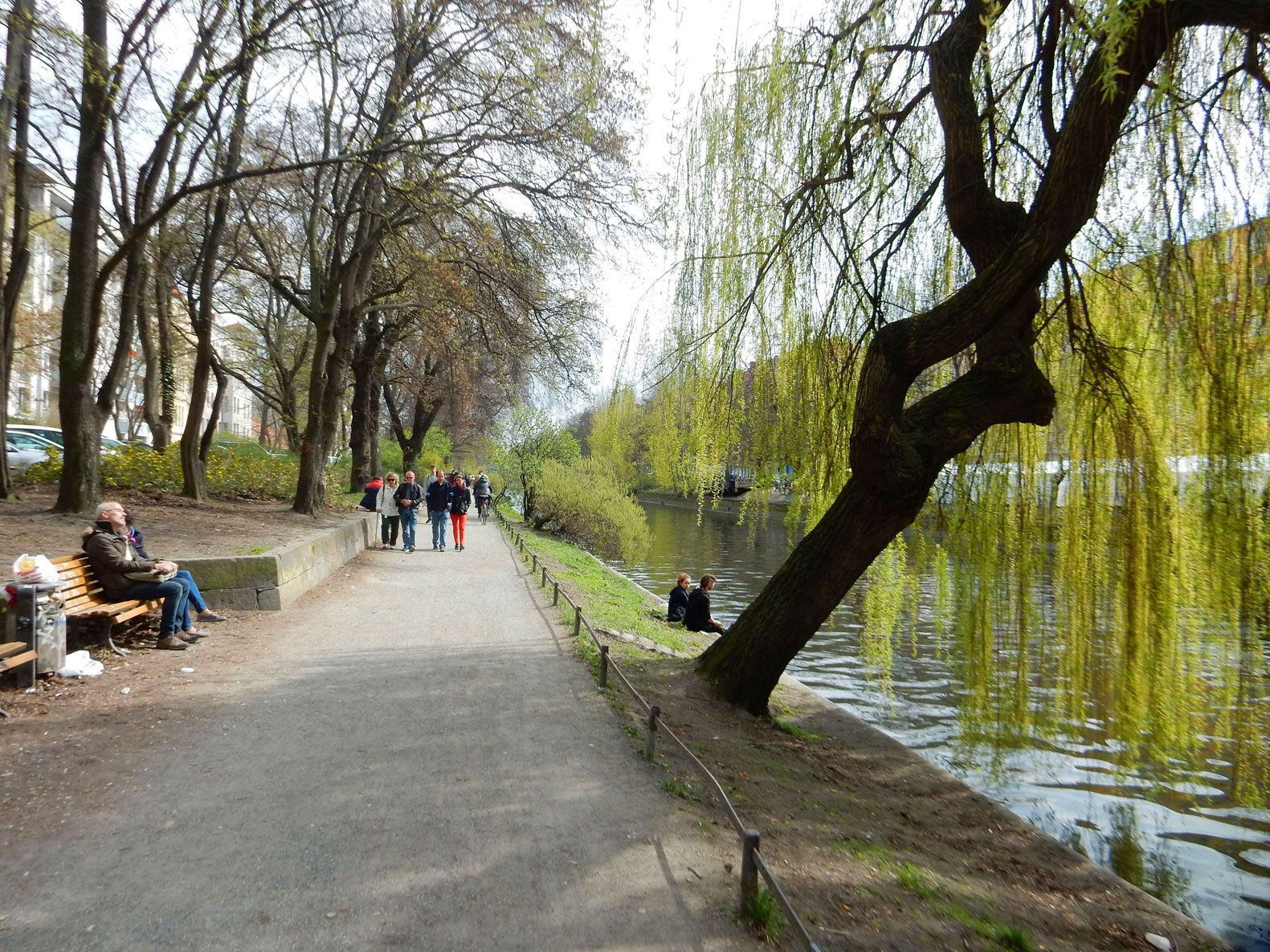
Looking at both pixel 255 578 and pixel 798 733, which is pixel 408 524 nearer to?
pixel 255 578

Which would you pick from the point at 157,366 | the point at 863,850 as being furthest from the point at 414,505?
the point at 863,850

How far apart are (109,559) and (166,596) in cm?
62

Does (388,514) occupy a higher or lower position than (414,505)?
lower

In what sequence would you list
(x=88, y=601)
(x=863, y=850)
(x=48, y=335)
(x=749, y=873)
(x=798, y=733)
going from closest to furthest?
(x=749, y=873), (x=863, y=850), (x=88, y=601), (x=798, y=733), (x=48, y=335)

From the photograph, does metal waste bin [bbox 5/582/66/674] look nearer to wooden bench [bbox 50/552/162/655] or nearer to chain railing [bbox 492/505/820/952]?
wooden bench [bbox 50/552/162/655]

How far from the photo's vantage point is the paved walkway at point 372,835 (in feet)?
10.7

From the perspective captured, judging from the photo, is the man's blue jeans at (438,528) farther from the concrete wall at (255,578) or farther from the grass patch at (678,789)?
the grass patch at (678,789)

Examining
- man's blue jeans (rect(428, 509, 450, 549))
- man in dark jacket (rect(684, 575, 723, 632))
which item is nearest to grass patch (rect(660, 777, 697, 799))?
man in dark jacket (rect(684, 575, 723, 632))

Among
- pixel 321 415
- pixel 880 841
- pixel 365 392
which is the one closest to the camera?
pixel 880 841

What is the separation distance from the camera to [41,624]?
6086 mm

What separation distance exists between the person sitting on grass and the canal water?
575 cm

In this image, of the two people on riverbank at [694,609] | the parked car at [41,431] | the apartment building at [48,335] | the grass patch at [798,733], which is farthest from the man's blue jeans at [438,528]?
the parked car at [41,431]

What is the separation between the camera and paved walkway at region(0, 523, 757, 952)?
3264 millimetres

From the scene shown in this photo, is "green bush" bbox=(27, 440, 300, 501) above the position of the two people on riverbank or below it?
above
